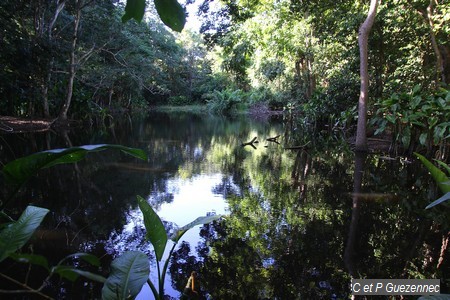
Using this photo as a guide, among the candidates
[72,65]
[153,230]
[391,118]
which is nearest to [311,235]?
[153,230]

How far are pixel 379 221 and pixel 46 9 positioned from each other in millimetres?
13121

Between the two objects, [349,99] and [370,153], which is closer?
[370,153]

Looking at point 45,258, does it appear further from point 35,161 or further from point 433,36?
point 433,36

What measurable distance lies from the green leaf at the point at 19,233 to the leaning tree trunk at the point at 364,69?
898cm

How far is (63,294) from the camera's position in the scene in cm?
249

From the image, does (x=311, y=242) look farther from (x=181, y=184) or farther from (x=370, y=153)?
(x=370, y=153)

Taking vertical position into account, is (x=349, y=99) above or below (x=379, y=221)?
above

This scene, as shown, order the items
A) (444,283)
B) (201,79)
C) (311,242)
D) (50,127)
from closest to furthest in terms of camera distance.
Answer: (444,283) → (311,242) → (50,127) → (201,79)

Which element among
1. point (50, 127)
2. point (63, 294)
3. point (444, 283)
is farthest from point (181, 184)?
point (50, 127)

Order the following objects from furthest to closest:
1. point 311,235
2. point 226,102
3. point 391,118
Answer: point 226,102, point 391,118, point 311,235

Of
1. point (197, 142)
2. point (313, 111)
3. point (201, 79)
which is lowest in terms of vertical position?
point (197, 142)

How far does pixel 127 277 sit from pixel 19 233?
511mm

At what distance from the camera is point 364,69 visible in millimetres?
8953

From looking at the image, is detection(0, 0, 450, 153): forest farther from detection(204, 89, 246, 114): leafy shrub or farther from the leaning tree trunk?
detection(204, 89, 246, 114): leafy shrub
